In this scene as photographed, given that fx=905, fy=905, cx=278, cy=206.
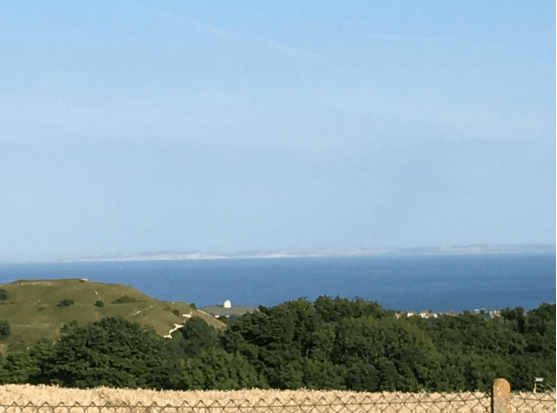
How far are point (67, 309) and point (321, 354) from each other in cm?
6558

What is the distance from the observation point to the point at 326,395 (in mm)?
17297

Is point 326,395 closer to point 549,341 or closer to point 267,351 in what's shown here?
point 267,351

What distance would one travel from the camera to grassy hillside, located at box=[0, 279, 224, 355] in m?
81.0

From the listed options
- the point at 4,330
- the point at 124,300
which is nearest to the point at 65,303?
the point at 124,300

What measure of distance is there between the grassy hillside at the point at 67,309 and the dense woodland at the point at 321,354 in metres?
44.2

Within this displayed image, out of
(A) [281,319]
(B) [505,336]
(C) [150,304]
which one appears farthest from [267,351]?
(C) [150,304]

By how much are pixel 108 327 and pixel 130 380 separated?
3.20m

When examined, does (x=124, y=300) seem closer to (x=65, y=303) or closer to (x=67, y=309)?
(x=65, y=303)

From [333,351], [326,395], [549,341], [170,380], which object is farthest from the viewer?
[549,341]

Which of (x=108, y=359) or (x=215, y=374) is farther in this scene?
(x=108, y=359)

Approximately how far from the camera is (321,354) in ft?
97.2

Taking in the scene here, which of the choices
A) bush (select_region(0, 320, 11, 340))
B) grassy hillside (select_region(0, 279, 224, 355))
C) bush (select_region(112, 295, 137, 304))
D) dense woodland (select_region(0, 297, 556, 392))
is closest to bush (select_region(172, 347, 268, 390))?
dense woodland (select_region(0, 297, 556, 392))

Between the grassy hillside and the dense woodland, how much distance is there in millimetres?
44224

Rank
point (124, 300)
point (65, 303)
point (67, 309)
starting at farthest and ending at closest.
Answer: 1. point (124, 300)
2. point (65, 303)
3. point (67, 309)
